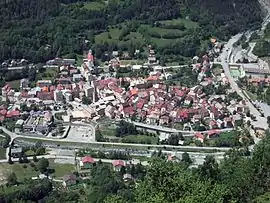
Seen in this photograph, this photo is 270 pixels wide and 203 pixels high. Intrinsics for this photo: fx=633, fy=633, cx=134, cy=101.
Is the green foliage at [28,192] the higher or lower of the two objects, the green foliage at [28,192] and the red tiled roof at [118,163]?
the higher

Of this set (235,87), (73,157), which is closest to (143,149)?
(73,157)

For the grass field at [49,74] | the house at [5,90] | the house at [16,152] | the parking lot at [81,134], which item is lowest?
the grass field at [49,74]

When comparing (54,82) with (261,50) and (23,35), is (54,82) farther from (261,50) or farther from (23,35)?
(261,50)

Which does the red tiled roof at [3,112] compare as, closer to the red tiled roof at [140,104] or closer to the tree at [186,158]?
the red tiled roof at [140,104]

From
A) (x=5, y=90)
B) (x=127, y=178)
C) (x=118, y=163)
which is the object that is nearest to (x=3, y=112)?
(x=5, y=90)

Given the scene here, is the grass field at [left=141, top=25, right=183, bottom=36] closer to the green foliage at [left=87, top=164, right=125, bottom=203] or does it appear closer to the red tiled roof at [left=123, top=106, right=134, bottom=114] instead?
the red tiled roof at [left=123, top=106, right=134, bottom=114]

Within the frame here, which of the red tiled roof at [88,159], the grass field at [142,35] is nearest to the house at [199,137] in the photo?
the red tiled roof at [88,159]
